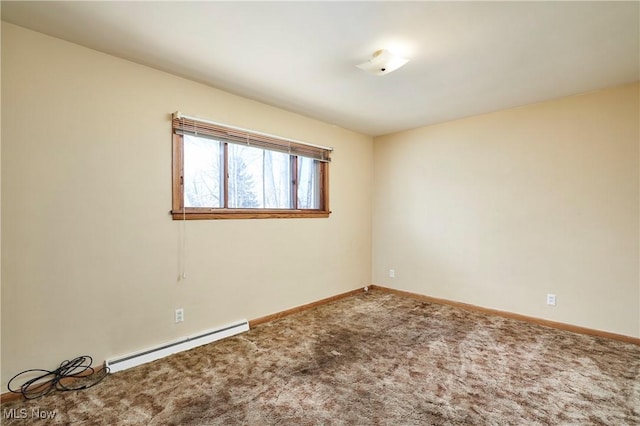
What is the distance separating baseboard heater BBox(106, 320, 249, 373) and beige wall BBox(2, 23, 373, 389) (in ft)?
0.25

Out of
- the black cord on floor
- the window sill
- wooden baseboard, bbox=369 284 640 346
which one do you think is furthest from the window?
wooden baseboard, bbox=369 284 640 346

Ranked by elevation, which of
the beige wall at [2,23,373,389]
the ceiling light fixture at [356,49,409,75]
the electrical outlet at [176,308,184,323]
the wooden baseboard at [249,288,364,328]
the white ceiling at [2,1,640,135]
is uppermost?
the white ceiling at [2,1,640,135]

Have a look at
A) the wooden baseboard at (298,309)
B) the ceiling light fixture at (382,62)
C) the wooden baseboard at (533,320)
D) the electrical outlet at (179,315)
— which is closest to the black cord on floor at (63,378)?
the electrical outlet at (179,315)

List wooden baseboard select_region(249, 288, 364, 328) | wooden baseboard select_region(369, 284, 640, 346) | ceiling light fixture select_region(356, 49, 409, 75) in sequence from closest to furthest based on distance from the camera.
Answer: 1. ceiling light fixture select_region(356, 49, 409, 75)
2. wooden baseboard select_region(369, 284, 640, 346)
3. wooden baseboard select_region(249, 288, 364, 328)

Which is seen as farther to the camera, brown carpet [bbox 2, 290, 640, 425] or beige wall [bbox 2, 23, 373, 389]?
beige wall [bbox 2, 23, 373, 389]

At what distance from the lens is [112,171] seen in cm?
237

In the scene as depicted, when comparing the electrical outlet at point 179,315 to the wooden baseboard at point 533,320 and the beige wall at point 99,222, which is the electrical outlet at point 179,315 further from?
the wooden baseboard at point 533,320

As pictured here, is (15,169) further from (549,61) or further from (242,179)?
(549,61)

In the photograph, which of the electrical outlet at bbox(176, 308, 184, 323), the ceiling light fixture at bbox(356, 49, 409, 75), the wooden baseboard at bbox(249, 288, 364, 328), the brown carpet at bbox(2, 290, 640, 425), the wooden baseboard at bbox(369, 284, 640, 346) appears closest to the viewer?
the brown carpet at bbox(2, 290, 640, 425)

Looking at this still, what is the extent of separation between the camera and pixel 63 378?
211cm

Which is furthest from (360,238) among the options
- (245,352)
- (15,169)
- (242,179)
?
(15,169)

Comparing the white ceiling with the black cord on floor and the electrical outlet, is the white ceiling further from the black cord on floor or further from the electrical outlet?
the black cord on floor

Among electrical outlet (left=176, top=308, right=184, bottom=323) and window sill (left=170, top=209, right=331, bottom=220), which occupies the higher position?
window sill (left=170, top=209, right=331, bottom=220)

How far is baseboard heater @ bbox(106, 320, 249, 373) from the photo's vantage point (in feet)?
7.66
